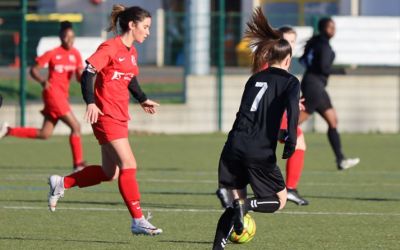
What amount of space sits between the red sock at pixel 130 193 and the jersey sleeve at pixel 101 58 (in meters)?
0.88

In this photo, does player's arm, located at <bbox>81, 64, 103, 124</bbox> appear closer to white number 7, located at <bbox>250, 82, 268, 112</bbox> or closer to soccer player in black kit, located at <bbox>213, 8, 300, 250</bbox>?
soccer player in black kit, located at <bbox>213, 8, 300, 250</bbox>

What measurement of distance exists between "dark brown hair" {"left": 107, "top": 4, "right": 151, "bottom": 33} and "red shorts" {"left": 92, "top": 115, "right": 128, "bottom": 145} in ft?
2.48

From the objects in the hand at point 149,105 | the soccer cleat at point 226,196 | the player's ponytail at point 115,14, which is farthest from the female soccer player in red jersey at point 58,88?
the soccer cleat at point 226,196

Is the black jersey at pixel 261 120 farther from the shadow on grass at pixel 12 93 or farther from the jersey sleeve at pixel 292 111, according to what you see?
the shadow on grass at pixel 12 93

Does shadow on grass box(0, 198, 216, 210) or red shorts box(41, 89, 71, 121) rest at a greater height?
red shorts box(41, 89, 71, 121)

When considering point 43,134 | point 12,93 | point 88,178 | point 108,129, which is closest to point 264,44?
point 108,129

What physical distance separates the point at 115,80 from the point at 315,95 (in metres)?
5.93

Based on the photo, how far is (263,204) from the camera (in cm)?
846

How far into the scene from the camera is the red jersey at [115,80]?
388 inches

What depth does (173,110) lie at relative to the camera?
898 inches

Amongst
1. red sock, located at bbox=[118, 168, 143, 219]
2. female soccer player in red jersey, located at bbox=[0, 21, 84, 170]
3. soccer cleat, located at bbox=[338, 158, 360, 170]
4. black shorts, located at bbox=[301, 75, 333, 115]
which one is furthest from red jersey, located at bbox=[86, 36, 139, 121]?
soccer cleat, located at bbox=[338, 158, 360, 170]

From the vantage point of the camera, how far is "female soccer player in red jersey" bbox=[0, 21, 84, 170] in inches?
614

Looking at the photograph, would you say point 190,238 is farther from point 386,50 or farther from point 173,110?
point 386,50

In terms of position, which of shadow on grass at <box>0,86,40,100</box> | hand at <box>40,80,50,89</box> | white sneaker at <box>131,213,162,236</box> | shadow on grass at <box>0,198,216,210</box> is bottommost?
shadow on grass at <box>0,86,40,100</box>
